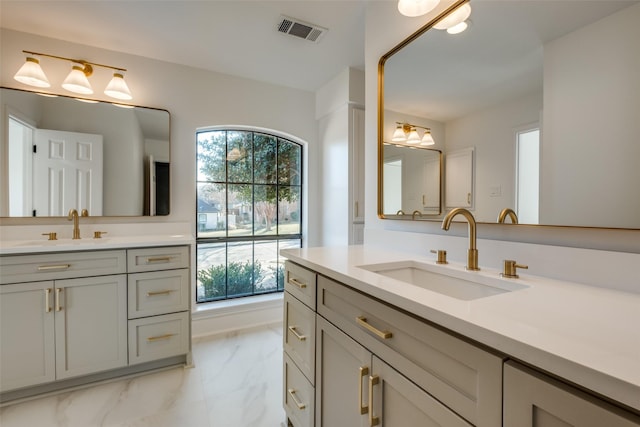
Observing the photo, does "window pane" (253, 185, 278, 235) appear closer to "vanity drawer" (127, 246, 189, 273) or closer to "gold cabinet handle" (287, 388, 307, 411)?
"vanity drawer" (127, 246, 189, 273)

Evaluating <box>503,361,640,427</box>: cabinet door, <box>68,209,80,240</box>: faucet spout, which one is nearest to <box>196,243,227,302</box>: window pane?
<box>68,209,80,240</box>: faucet spout

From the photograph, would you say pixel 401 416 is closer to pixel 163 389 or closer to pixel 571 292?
pixel 571 292

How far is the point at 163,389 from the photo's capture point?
1816mm

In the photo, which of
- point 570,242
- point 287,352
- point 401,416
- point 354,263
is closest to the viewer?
point 401,416

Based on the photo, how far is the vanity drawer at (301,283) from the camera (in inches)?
47.6

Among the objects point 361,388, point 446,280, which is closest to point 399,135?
point 446,280

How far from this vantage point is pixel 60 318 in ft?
5.68

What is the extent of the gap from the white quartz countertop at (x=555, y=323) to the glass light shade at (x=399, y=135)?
1000 mm

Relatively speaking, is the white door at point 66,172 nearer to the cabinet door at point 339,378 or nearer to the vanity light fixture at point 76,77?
the vanity light fixture at point 76,77

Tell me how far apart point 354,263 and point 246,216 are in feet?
6.80

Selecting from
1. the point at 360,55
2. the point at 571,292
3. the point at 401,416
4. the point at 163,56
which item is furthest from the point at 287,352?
the point at 163,56

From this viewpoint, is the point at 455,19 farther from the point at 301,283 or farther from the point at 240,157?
the point at 240,157

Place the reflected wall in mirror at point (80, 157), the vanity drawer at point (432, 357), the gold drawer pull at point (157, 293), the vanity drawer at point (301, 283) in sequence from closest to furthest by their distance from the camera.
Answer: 1. the vanity drawer at point (432, 357)
2. the vanity drawer at point (301, 283)
3. the gold drawer pull at point (157, 293)
4. the reflected wall in mirror at point (80, 157)

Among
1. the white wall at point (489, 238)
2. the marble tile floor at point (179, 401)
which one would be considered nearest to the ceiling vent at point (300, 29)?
the white wall at point (489, 238)
